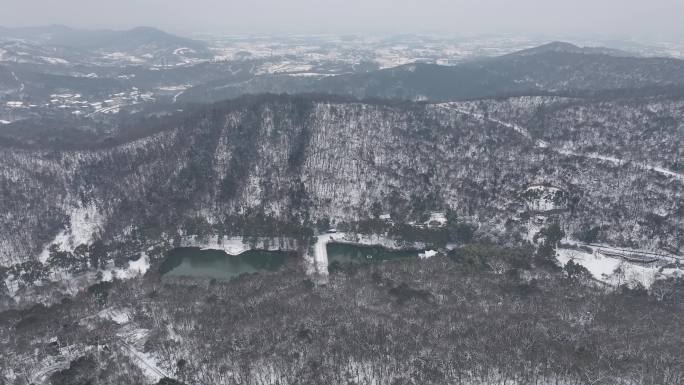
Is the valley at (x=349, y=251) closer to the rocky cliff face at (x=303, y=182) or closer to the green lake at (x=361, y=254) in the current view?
the green lake at (x=361, y=254)

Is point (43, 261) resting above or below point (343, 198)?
below

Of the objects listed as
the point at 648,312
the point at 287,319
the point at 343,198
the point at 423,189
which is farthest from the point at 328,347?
the point at 423,189

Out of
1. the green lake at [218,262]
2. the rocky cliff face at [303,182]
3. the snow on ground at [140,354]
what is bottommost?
the green lake at [218,262]

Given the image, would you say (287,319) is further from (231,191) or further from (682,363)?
(231,191)

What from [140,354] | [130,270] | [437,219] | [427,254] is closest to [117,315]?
[140,354]

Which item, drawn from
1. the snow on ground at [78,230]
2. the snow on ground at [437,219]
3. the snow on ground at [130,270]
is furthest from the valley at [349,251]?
the snow on ground at [437,219]

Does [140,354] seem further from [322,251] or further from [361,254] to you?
[361,254]
